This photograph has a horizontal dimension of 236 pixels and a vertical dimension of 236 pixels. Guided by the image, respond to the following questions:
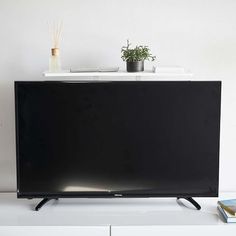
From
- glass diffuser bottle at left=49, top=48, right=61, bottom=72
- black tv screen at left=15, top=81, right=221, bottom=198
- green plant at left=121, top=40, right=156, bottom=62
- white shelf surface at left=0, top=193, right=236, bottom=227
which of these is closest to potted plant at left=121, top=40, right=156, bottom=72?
green plant at left=121, top=40, right=156, bottom=62

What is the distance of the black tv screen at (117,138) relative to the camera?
2.13 meters

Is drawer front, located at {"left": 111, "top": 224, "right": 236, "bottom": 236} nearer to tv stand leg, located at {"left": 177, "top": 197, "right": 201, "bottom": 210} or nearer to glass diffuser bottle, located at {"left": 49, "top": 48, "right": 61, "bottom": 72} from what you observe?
tv stand leg, located at {"left": 177, "top": 197, "right": 201, "bottom": 210}

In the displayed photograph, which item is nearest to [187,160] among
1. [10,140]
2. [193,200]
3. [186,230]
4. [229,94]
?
[193,200]

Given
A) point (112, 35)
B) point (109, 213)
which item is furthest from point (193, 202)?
point (112, 35)

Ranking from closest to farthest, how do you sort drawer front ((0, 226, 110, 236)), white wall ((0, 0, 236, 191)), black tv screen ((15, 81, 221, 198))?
drawer front ((0, 226, 110, 236)), black tv screen ((15, 81, 221, 198)), white wall ((0, 0, 236, 191))

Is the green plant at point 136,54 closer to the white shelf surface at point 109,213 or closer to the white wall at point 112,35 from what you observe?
the white wall at point 112,35

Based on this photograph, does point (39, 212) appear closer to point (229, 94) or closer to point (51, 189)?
point (51, 189)

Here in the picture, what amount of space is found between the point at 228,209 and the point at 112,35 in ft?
3.97

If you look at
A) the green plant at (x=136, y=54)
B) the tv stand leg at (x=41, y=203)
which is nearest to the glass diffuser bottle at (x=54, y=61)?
the green plant at (x=136, y=54)

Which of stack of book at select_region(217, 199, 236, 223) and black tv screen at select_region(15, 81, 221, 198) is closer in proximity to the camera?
stack of book at select_region(217, 199, 236, 223)

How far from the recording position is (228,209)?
2.05m

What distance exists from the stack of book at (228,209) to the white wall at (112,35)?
707mm

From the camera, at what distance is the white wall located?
7.75ft

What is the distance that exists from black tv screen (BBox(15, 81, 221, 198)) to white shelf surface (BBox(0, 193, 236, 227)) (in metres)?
0.09
